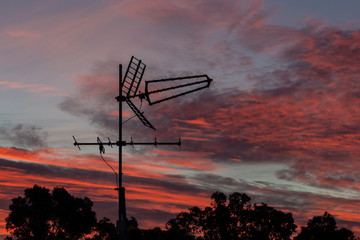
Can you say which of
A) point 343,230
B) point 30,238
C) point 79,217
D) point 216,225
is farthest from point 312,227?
point 30,238

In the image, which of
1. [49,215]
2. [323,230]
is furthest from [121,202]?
[323,230]

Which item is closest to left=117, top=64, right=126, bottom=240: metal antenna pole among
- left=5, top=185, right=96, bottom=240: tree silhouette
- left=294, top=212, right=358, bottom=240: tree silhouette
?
left=5, top=185, right=96, bottom=240: tree silhouette

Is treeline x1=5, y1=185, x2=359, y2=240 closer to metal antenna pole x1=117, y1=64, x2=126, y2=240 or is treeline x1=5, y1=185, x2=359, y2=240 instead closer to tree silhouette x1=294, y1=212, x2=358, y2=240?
tree silhouette x1=294, y1=212, x2=358, y2=240

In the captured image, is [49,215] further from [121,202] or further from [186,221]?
[121,202]

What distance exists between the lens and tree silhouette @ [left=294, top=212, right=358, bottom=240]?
87.8 m

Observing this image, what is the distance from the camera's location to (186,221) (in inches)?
3529

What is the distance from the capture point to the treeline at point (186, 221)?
83.4 metres

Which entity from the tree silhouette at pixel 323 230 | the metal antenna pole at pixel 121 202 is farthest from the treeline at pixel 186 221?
the metal antenna pole at pixel 121 202

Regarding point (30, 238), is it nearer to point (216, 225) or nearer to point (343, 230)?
point (216, 225)

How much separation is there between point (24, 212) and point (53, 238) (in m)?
6.69

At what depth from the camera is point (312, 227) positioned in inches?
3519

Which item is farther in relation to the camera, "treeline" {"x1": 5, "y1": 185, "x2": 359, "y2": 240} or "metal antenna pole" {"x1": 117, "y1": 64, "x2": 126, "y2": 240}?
"treeline" {"x1": 5, "y1": 185, "x2": 359, "y2": 240}

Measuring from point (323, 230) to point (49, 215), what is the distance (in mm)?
49151

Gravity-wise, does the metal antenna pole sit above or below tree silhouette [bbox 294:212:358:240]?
above
